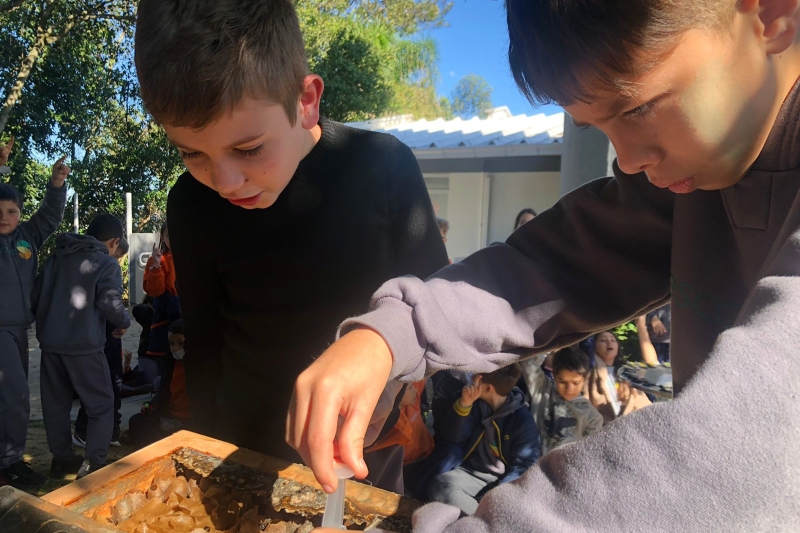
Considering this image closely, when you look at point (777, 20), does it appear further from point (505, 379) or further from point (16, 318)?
point (16, 318)

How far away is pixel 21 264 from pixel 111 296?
2.31 feet

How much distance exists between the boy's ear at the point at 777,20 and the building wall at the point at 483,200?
876 cm

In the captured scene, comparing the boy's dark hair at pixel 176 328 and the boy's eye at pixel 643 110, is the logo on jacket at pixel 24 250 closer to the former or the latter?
the boy's dark hair at pixel 176 328

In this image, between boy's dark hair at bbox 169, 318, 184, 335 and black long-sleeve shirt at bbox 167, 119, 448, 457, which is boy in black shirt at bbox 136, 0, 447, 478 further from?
boy's dark hair at bbox 169, 318, 184, 335

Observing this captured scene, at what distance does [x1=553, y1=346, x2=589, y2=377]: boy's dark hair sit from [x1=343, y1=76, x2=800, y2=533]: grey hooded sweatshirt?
244 centimetres

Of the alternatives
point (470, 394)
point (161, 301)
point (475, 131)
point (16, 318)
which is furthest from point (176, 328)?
point (475, 131)

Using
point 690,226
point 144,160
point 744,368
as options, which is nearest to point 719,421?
point 744,368

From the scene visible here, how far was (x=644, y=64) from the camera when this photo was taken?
0.79 meters

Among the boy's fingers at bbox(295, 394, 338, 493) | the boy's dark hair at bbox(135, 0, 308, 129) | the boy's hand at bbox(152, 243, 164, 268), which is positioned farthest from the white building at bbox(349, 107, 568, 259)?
the boy's fingers at bbox(295, 394, 338, 493)

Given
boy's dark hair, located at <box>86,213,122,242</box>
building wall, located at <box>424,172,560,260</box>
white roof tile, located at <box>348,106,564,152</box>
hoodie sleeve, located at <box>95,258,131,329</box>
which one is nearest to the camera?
hoodie sleeve, located at <box>95,258,131,329</box>

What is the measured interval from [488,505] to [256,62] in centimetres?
118

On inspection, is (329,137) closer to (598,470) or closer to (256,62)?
(256,62)

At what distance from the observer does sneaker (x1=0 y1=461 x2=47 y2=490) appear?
3.90m

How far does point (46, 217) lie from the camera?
4.64 meters
